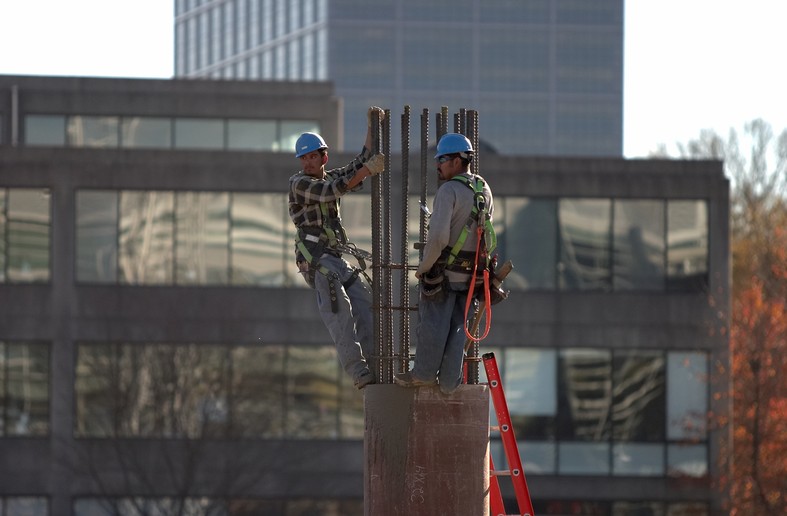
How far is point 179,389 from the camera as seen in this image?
4394 centimetres

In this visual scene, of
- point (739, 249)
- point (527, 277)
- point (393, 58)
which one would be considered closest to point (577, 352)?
point (527, 277)

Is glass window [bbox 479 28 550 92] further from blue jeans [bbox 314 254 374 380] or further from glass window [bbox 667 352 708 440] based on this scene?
blue jeans [bbox 314 254 374 380]

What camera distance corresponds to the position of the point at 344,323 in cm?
1473

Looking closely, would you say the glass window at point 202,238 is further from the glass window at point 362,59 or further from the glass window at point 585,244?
the glass window at point 362,59

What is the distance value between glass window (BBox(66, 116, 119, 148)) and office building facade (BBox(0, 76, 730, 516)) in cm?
990

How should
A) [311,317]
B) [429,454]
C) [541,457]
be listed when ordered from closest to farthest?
[429,454] → [311,317] → [541,457]

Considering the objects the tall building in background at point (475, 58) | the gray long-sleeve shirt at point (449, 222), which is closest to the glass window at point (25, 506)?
the gray long-sleeve shirt at point (449, 222)

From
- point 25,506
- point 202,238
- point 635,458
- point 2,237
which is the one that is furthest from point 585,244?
point 25,506

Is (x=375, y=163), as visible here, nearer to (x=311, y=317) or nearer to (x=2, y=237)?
(x=311, y=317)

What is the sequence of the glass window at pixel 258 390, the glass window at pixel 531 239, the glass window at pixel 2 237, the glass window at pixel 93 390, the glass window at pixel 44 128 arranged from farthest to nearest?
1. the glass window at pixel 44 128
2. the glass window at pixel 531 239
3. the glass window at pixel 2 237
4. the glass window at pixel 93 390
5. the glass window at pixel 258 390

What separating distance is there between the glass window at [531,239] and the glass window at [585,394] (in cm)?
213

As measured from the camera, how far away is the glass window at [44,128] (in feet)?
190

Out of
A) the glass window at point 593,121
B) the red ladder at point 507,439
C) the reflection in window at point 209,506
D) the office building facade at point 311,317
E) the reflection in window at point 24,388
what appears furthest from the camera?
the glass window at point 593,121

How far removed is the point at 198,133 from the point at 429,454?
43696 mm
